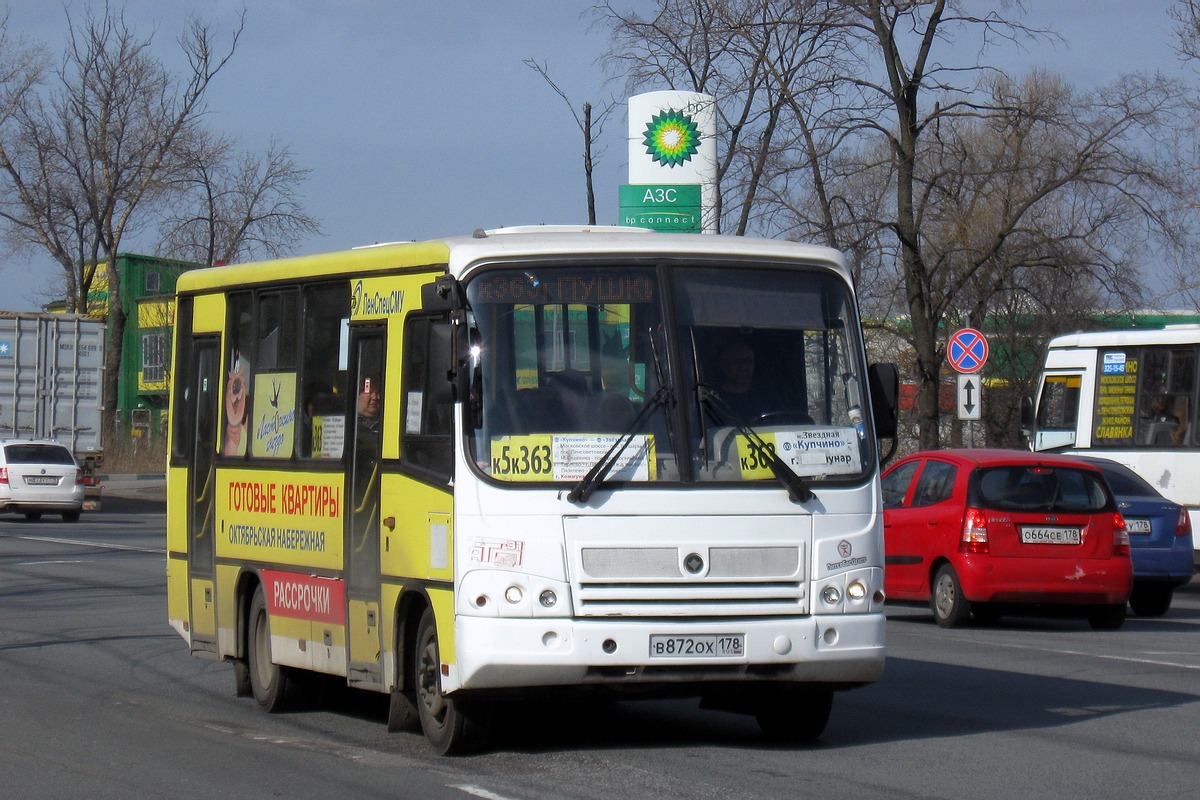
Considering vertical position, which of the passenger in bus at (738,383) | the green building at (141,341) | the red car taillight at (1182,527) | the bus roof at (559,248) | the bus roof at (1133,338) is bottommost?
the red car taillight at (1182,527)

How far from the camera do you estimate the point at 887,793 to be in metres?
7.52

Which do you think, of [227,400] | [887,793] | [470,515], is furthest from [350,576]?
[887,793]

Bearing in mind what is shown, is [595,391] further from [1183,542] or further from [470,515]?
[1183,542]

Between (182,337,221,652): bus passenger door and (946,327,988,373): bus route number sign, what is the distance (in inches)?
575

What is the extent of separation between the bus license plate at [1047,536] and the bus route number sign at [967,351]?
8.40 m

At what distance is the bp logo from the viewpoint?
2983cm

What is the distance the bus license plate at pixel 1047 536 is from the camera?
15.9 meters

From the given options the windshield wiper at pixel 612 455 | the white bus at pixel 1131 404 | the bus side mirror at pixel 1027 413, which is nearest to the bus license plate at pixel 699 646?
the windshield wiper at pixel 612 455

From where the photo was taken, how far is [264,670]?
10914mm

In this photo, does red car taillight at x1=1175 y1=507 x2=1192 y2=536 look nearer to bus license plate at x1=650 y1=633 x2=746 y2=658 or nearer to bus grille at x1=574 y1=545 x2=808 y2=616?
bus grille at x1=574 y1=545 x2=808 y2=616

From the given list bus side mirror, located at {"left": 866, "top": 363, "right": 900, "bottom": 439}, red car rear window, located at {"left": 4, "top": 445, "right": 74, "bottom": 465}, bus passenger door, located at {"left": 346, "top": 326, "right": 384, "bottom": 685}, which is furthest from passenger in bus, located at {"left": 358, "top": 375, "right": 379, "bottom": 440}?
red car rear window, located at {"left": 4, "top": 445, "right": 74, "bottom": 465}

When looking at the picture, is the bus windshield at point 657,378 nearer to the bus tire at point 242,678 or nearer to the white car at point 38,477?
the bus tire at point 242,678

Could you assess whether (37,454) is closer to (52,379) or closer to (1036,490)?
(52,379)

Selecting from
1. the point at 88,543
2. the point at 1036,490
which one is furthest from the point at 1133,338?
the point at 88,543
